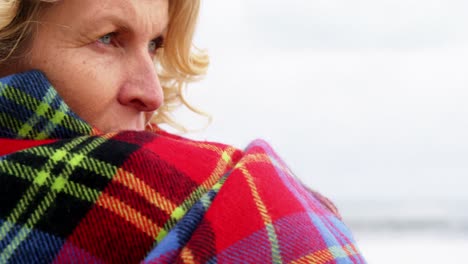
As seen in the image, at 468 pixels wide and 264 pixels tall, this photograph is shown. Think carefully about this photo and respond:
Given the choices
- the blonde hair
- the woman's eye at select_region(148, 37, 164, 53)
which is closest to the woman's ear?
the blonde hair

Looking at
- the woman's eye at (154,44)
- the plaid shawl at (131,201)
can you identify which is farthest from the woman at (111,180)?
the woman's eye at (154,44)

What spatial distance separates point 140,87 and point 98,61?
0.23 feet

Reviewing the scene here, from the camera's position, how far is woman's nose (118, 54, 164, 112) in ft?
3.04

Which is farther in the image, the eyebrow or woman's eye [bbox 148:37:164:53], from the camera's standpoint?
woman's eye [bbox 148:37:164:53]

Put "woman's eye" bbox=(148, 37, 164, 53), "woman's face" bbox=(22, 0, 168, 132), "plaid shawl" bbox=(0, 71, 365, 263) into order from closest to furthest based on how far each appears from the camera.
→ 1. "plaid shawl" bbox=(0, 71, 365, 263)
2. "woman's face" bbox=(22, 0, 168, 132)
3. "woman's eye" bbox=(148, 37, 164, 53)

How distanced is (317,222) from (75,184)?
0.91 ft

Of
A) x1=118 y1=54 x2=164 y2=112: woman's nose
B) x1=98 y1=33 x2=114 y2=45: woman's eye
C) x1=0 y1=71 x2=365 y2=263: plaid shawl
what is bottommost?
x1=0 y1=71 x2=365 y2=263: plaid shawl

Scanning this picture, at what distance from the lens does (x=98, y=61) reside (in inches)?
36.7

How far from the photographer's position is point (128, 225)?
708 mm

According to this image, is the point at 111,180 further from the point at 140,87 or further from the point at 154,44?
the point at 154,44

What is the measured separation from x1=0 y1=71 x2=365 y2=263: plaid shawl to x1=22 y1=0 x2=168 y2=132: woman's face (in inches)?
4.0

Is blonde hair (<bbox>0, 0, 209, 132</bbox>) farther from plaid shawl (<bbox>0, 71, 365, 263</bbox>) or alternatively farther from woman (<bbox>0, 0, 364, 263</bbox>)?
plaid shawl (<bbox>0, 71, 365, 263</bbox>)

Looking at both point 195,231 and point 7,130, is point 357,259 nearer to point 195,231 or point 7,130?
point 195,231

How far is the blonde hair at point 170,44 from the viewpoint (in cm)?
93
